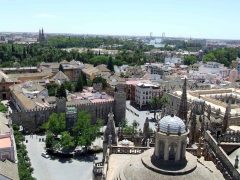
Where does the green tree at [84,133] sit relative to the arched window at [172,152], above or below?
below

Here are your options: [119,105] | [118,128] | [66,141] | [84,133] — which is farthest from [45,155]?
[119,105]

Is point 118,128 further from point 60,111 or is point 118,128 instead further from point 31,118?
point 31,118

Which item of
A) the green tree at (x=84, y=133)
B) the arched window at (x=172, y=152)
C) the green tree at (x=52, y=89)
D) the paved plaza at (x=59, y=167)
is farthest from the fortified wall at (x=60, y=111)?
the arched window at (x=172, y=152)

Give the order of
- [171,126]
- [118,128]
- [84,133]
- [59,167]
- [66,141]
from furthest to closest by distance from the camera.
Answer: [84,133] → [66,141] → [59,167] → [118,128] → [171,126]

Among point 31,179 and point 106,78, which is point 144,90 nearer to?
point 106,78

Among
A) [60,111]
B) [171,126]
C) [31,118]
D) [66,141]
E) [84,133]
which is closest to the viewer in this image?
[171,126]

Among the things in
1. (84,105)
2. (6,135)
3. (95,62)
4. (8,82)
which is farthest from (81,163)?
(95,62)

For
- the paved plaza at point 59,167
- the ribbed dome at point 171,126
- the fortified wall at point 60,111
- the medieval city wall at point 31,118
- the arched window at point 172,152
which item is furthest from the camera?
the fortified wall at point 60,111

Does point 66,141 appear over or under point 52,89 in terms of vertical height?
under

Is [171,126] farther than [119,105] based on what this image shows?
No

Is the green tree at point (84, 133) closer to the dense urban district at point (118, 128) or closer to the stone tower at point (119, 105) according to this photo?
the dense urban district at point (118, 128)
